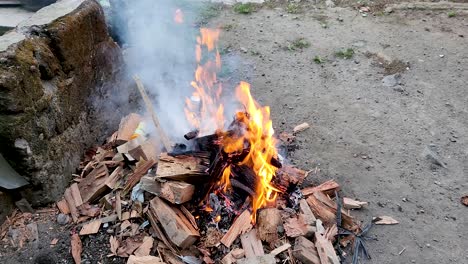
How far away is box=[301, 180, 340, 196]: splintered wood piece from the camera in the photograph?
13.7 ft

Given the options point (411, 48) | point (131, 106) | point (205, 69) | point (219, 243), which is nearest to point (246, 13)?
point (205, 69)

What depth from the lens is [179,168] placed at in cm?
384

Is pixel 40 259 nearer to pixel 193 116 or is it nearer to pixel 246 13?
pixel 193 116

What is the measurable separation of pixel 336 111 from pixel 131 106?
287 centimetres

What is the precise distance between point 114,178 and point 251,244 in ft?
5.31

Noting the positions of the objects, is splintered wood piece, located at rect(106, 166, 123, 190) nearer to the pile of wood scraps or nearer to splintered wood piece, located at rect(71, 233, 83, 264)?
the pile of wood scraps

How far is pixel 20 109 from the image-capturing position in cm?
344

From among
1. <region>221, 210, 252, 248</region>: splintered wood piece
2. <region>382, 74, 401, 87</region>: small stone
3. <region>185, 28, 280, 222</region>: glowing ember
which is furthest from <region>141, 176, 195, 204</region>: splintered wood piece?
<region>382, 74, 401, 87</region>: small stone

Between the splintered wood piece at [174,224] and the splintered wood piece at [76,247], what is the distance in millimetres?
739

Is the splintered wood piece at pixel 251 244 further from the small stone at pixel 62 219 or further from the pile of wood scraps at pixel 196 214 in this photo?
the small stone at pixel 62 219

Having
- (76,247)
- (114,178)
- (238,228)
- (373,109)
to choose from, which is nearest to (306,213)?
(238,228)

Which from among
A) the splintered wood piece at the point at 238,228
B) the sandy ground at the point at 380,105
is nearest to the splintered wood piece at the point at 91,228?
the splintered wood piece at the point at 238,228

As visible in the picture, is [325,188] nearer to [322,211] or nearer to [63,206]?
[322,211]

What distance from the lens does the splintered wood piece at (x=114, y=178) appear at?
410cm
